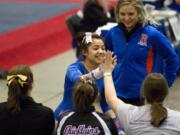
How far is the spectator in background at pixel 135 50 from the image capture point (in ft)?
15.8

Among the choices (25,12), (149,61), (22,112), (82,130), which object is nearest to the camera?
(82,130)

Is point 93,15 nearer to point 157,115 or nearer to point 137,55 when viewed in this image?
point 137,55

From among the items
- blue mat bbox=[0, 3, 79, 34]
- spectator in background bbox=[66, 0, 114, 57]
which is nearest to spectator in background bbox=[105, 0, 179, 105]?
spectator in background bbox=[66, 0, 114, 57]

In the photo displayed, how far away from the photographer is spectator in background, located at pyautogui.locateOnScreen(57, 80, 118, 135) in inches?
139

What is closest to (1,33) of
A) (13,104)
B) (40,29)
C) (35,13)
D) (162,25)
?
(40,29)

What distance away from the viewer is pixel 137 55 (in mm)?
4848

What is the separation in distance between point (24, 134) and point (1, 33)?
9095mm

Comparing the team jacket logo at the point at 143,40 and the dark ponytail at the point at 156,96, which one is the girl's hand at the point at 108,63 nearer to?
the dark ponytail at the point at 156,96

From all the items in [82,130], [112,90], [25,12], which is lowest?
[25,12]

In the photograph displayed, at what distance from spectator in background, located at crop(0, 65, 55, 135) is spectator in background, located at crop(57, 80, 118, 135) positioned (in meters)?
0.32

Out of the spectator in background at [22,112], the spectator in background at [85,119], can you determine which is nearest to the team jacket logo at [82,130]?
the spectator in background at [85,119]

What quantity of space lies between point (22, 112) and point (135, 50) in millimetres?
1493

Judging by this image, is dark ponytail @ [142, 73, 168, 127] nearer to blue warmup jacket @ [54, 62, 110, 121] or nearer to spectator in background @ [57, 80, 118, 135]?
spectator in background @ [57, 80, 118, 135]

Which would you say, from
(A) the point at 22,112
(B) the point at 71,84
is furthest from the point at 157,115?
(B) the point at 71,84
